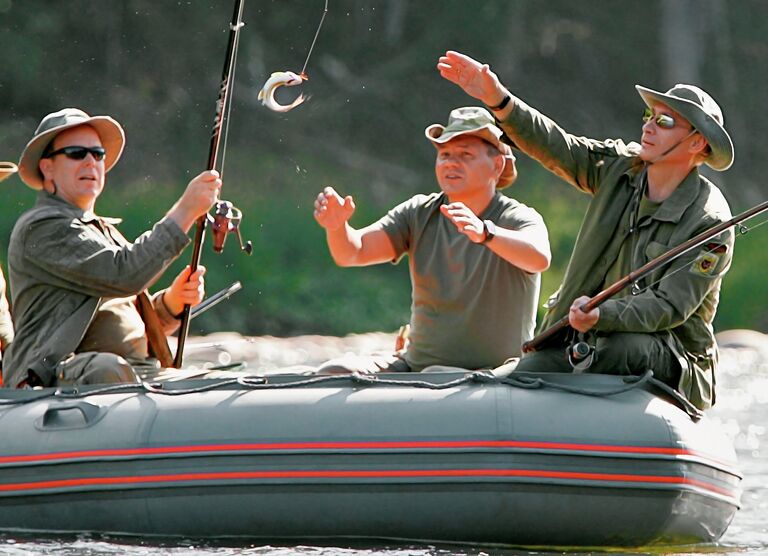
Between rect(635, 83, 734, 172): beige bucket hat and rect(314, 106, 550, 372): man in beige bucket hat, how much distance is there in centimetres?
58

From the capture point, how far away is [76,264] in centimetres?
540

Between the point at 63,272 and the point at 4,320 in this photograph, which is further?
the point at 4,320

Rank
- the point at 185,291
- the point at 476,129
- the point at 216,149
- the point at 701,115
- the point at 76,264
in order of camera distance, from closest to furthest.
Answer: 1. the point at 701,115
2. the point at 76,264
3. the point at 476,129
4. the point at 216,149
5. the point at 185,291

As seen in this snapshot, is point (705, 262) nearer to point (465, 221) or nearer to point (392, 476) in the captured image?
point (465, 221)

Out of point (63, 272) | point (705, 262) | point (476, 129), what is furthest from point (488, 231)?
point (63, 272)

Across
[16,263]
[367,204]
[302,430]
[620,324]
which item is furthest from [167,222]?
[367,204]

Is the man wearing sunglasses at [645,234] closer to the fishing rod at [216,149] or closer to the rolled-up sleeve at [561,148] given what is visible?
the rolled-up sleeve at [561,148]

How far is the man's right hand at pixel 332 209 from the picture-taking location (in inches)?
214

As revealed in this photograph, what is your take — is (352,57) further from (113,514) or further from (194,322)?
(113,514)

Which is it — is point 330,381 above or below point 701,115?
below

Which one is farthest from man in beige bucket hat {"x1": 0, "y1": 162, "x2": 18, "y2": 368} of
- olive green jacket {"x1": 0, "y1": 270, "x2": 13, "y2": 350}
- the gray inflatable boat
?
the gray inflatable boat

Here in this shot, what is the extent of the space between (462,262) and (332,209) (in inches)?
18.3

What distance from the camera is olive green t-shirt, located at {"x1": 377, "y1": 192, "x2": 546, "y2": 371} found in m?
5.48

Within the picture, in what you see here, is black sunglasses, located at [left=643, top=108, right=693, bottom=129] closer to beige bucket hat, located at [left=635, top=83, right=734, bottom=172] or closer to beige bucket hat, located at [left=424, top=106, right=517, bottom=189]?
beige bucket hat, located at [left=635, top=83, right=734, bottom=172]
